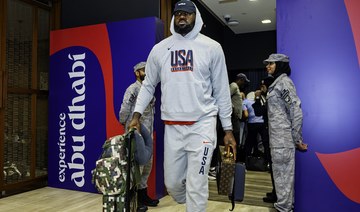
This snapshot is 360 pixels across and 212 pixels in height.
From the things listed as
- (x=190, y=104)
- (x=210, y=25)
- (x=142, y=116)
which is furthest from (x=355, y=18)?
(x=210, y=25)

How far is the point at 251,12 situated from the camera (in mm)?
6008

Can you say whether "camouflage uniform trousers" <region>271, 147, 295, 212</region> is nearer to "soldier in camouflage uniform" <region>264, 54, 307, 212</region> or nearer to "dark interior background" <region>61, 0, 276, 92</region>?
"soldier in camouflage uniform" <region>264, 54, 307, 212</region>

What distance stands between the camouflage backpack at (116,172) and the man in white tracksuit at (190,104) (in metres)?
0.16

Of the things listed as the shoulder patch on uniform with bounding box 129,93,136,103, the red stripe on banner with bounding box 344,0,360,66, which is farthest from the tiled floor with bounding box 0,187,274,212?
the red stripe on banner with bounding box 344,0,360,66

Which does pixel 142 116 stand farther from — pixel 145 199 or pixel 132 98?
pixel 145 199

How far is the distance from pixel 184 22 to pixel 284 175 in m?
1.69

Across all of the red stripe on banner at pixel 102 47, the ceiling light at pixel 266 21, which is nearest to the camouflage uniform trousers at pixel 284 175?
the red stripe on banner at pixel 102 47

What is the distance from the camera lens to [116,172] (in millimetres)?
1813

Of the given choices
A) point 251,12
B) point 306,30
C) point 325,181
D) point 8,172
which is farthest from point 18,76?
point 251,12

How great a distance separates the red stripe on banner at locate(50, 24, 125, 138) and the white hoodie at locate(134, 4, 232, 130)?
1.63 meters

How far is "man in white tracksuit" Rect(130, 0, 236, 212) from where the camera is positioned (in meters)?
1.79

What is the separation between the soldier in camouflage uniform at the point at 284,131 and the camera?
270 centimetres

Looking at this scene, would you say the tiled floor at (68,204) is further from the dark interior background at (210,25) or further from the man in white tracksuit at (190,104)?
the dark interior background at (210,25)

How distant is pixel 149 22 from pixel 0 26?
5.58 feet
